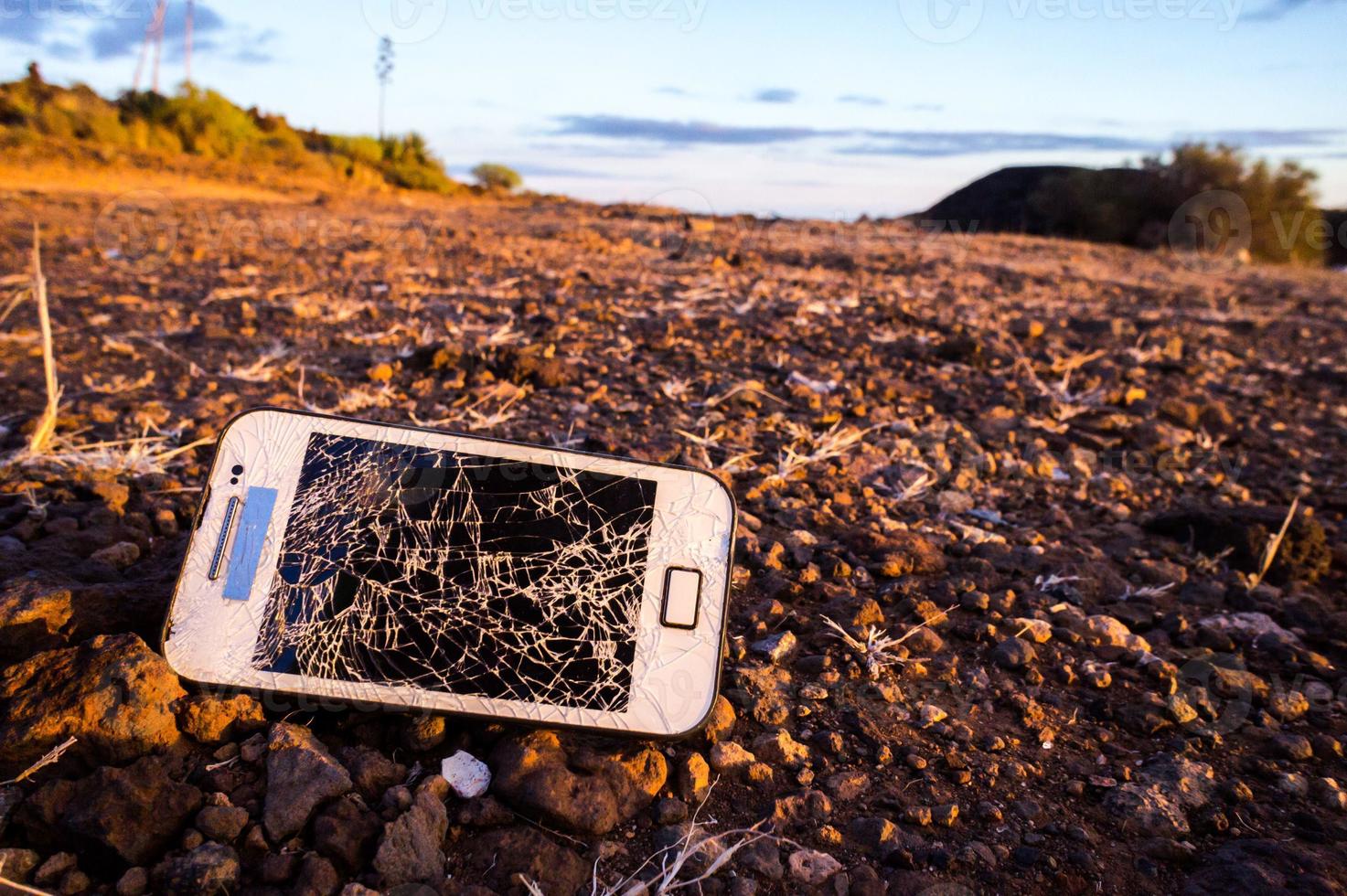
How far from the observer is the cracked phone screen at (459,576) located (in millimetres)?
1305

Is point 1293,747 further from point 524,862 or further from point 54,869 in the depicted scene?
point 54,869

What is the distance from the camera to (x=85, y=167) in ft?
33.7

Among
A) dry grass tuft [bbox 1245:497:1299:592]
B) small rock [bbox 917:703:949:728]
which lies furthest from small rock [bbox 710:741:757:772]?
dry grass tuft [bbox 1245:497:1299:592]

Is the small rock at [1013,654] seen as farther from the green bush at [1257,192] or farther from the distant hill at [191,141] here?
the green bush at [1257,192]

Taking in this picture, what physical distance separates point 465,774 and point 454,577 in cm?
30

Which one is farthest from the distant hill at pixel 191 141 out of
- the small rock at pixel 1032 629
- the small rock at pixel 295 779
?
the small rock at pixel 1032 629

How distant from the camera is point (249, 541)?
1.33 meters

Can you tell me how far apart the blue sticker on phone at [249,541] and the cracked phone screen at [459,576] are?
0.04 meters

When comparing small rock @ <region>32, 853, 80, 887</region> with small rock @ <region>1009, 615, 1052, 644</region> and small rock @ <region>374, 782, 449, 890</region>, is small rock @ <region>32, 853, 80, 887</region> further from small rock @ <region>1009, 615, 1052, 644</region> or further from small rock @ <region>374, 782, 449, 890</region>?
small rock @ <region>1009, 615, 1052, 644</region>

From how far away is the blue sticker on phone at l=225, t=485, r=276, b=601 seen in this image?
4.29 ft

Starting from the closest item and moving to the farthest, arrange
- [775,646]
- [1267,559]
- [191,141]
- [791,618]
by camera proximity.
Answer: [775,646] → [791,618] → [1267,559] → [191,141]

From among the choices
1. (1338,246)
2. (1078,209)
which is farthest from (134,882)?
(1338,246)

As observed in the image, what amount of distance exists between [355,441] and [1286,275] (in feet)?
40.3

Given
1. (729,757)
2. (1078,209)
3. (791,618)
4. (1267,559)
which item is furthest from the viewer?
(1078,209)
